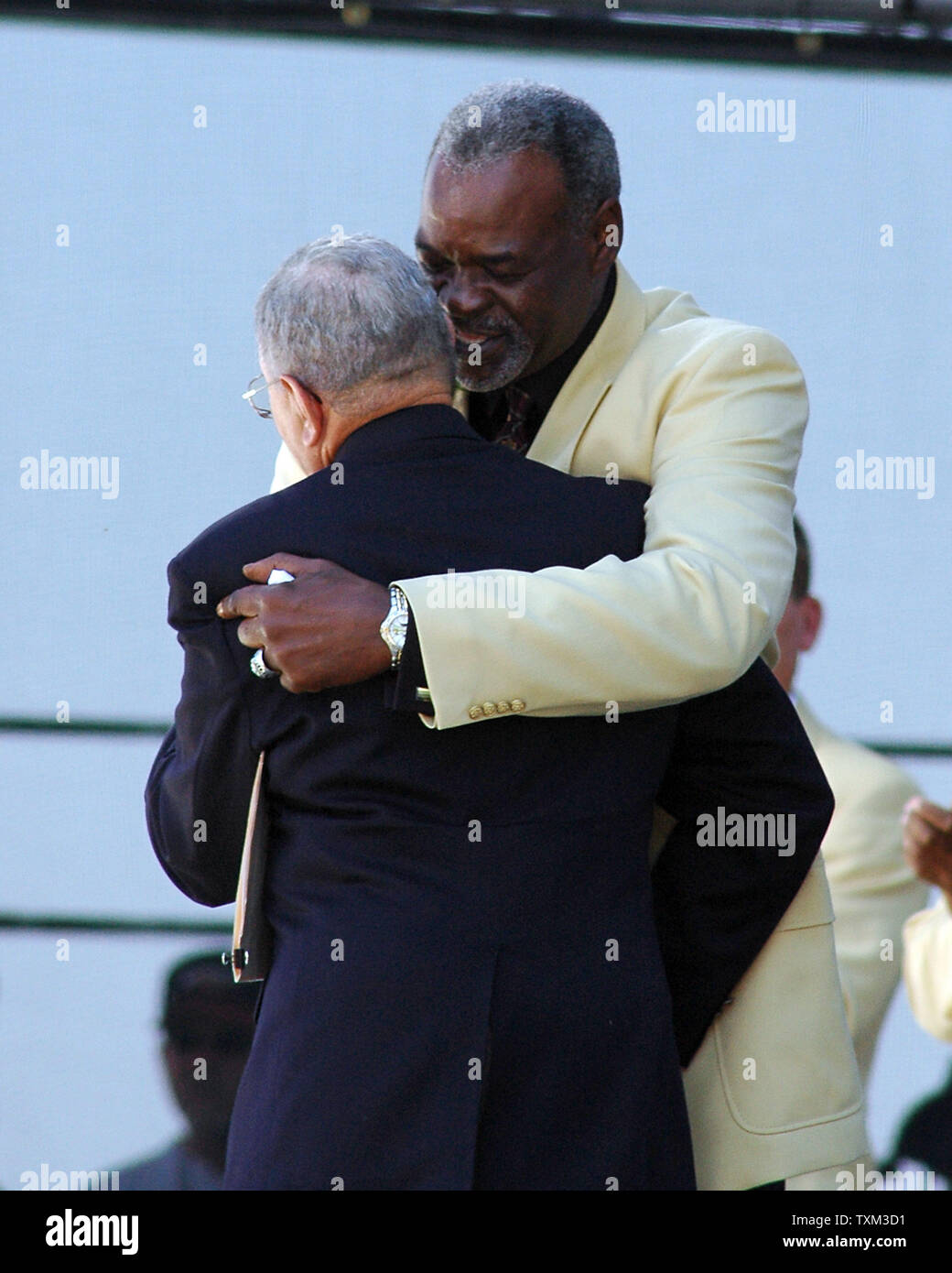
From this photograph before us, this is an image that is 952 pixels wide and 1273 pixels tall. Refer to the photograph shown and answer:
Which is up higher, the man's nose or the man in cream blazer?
the man's nose

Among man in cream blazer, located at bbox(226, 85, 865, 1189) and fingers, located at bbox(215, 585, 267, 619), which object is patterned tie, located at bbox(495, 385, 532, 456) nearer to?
man in cream blazer, located at bbox(226, 85, 865, 1189)

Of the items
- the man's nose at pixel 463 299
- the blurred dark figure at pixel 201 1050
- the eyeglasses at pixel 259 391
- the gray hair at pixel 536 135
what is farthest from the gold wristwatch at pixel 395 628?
the blurred dark figure at pixel 201 1050

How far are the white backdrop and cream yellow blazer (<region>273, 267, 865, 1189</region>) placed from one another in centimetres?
154

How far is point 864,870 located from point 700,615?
150 centimetres

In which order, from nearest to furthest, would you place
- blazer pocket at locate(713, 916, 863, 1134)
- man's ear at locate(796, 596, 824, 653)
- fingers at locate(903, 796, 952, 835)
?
blazer pocket at locate(713, 916, 863, 1134)
fingers at locate(903, 796, 952, 835)
man's ear at locate(796, 596, 824, 653)

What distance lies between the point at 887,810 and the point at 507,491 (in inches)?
64.6

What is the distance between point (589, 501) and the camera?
1.67 meters

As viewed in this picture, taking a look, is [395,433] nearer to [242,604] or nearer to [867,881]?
[242,604]

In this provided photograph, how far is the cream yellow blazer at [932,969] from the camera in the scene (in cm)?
268

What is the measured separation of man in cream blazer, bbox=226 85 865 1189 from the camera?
1.53m

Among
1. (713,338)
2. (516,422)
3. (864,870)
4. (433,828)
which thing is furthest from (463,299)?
(864,870)

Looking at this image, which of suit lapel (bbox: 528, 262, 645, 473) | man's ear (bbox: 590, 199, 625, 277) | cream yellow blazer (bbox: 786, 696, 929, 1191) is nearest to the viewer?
suit lapel (bbox: 528, 262, 645, 473)

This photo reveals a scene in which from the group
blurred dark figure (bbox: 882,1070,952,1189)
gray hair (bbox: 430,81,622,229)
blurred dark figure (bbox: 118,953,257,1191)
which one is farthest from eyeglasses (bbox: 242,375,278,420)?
blurred dark figure (bbox: 882,1070,952,1189)
